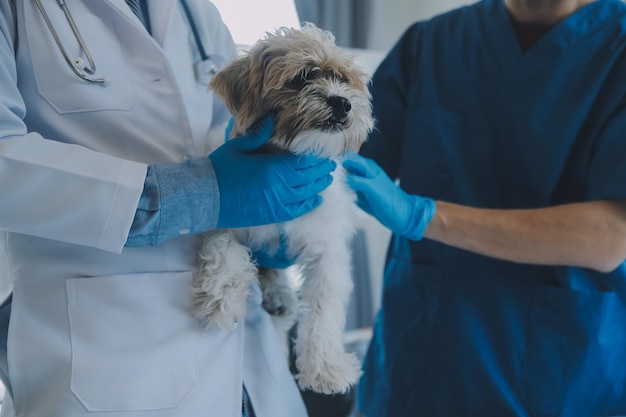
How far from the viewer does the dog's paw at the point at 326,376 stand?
126 centimetres

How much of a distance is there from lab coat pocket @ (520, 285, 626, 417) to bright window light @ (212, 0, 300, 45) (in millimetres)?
1145

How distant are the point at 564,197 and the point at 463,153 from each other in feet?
1.07

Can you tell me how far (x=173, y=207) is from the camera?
942 mm

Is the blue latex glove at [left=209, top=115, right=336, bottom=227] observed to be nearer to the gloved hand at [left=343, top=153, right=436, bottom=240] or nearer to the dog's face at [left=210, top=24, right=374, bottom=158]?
the dog's face at [left=210, top=24, right=374, bottom=158]

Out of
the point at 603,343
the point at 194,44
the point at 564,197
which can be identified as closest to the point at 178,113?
the point at 194,44

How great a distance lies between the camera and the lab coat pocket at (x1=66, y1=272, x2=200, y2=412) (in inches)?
35.8

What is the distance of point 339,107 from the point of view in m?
1.03

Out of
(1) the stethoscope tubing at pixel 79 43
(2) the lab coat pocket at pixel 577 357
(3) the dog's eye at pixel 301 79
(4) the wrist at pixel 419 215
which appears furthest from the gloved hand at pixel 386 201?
(1) the stethoscope tubing at pixel 79 43

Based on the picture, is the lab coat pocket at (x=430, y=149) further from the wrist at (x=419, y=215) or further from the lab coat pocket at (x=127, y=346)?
the lab coat pocket at (x=127, y=346)

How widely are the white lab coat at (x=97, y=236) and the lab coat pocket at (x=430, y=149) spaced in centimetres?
79

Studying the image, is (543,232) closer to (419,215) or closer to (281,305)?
(419,215)

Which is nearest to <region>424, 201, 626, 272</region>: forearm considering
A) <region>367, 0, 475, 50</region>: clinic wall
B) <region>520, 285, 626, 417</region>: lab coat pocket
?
<region>520, 285, 626, 417</region>: lab coat pocket

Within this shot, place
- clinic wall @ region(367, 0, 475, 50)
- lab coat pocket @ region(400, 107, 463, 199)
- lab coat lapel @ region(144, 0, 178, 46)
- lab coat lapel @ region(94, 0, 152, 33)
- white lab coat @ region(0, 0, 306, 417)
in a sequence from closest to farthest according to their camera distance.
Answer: white lab coat @ region(0, 0, 306, 417), lab coat lapel @ region(94, 0, 152, 33), lab coat lapel @ region(144, 0, 178, 46), lab coat pocket @ region(400, 107, 463, 199), clinic wall @ region(367, 0, 475, 50)

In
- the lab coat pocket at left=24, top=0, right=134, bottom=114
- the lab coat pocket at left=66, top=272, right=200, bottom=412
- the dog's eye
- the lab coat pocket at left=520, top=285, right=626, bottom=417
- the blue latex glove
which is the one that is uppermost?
the lab coat pocket at left=24, top=0, right=134, bottom=114
